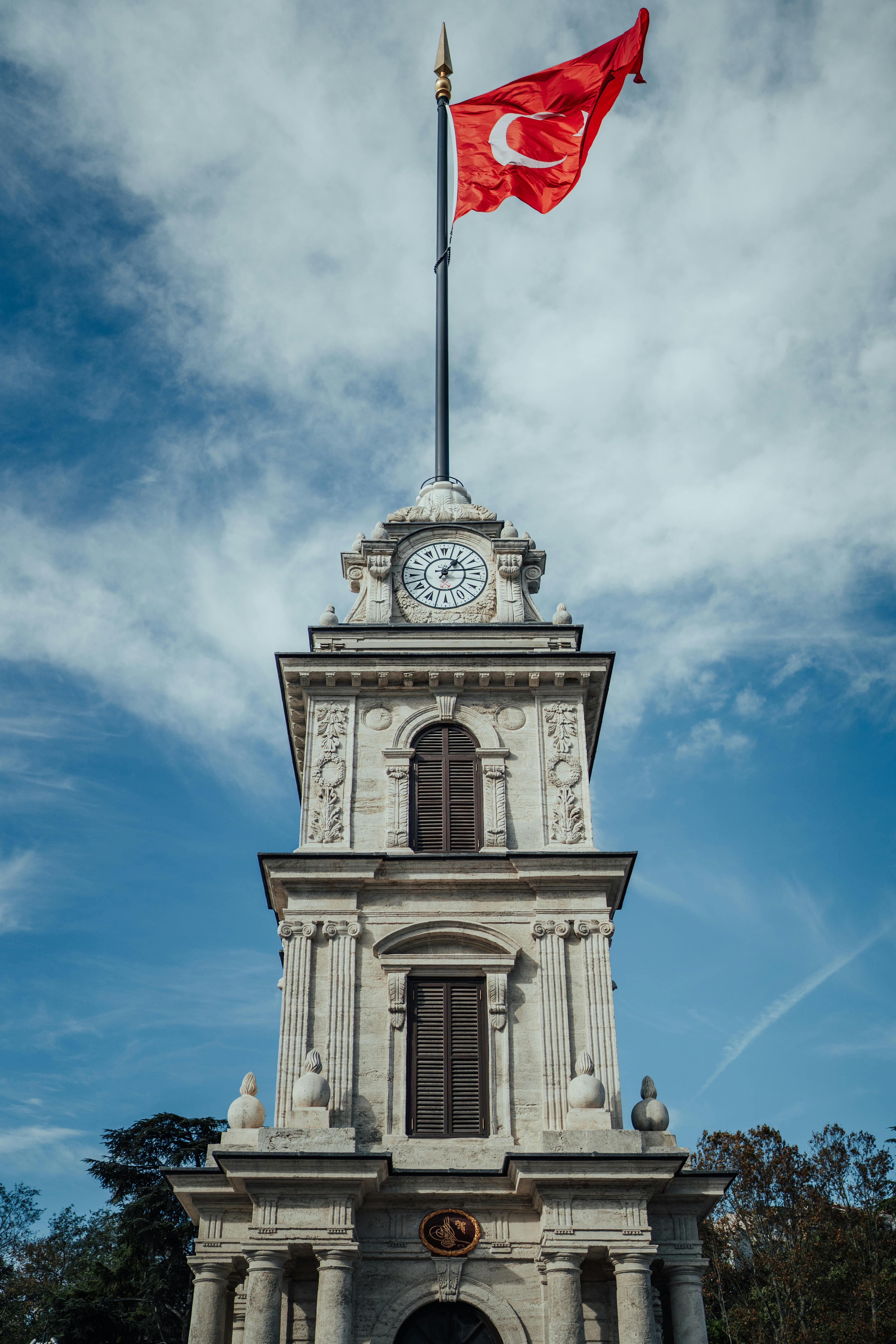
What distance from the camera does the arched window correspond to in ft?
88.9

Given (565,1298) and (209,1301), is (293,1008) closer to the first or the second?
(209,1301)

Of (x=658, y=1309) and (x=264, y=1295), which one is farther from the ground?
(x=658, y=1309)

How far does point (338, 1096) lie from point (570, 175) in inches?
950

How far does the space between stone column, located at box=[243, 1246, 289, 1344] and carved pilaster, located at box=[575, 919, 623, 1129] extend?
653cm

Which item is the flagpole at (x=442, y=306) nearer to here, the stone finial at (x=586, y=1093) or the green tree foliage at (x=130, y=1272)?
the stone finial at (x=586, y=1093)

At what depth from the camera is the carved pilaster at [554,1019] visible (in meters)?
23.6

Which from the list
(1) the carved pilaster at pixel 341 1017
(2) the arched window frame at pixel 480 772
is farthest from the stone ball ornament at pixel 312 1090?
(2) the arched window frame at pixel 480 772

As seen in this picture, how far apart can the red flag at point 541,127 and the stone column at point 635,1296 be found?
1003 inches

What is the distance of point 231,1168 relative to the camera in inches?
852

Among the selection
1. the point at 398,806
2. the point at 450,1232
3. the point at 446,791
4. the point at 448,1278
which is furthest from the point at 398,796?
the point at 448,1278

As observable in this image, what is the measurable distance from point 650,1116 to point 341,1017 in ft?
20.6

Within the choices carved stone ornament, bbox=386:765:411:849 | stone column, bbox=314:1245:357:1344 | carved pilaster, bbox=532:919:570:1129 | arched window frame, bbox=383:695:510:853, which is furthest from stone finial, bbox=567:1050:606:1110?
carved stone ornament, bbox=386:765:411:849

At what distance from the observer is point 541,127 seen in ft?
111

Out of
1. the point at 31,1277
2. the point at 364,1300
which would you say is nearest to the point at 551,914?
the point at 364,1300
